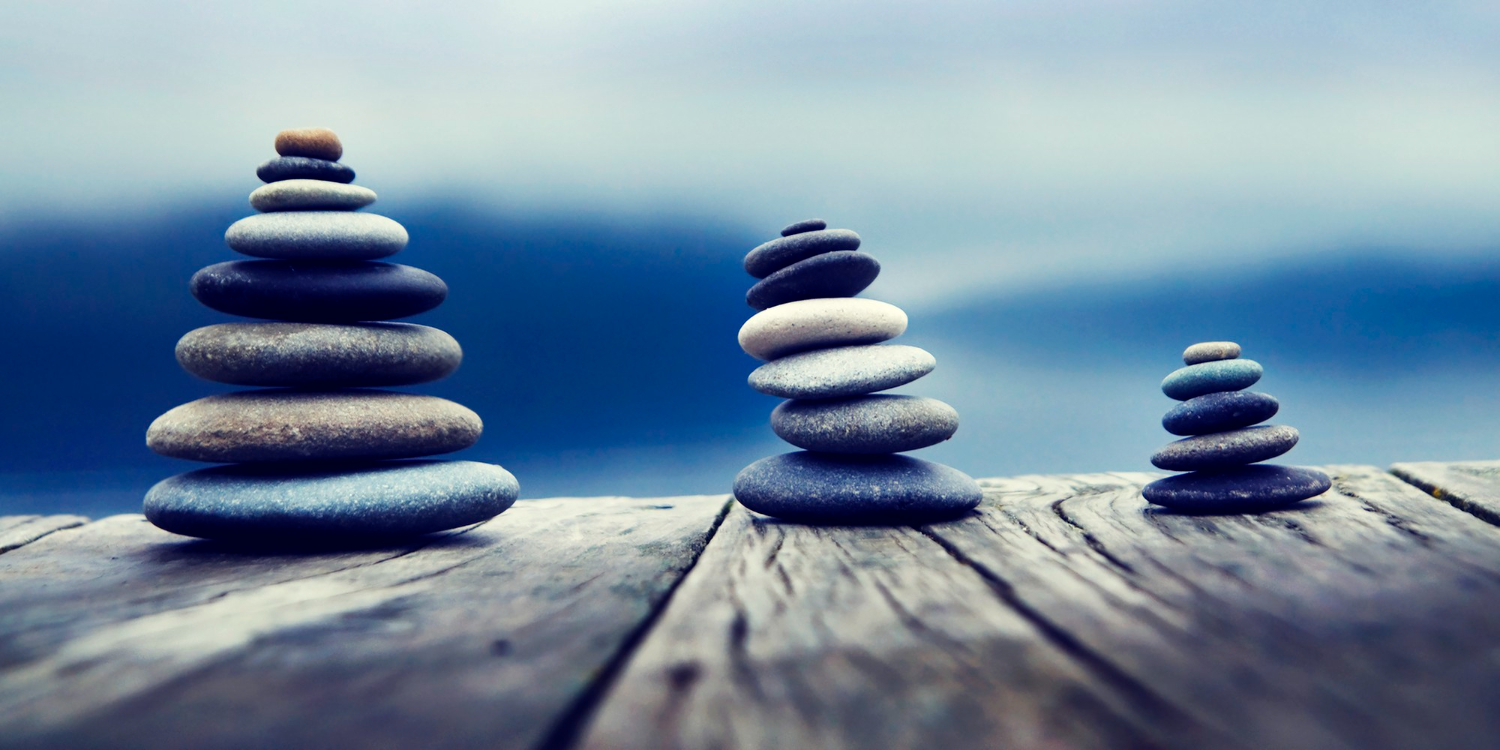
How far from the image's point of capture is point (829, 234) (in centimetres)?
221

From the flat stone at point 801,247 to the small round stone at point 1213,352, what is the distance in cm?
102

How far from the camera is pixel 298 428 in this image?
68.2 inches

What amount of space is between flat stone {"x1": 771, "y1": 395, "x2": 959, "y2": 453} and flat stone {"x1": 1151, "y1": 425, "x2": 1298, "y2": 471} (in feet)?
1.96

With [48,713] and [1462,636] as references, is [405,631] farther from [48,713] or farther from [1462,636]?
[1462,636]

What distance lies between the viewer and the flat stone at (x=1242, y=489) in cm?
194

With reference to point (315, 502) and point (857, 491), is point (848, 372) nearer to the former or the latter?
point (857, 491)

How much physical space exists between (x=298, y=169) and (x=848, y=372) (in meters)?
1.57

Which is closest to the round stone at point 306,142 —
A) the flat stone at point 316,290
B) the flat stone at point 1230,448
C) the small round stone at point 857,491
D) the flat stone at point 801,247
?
the flat stone at point 316,290

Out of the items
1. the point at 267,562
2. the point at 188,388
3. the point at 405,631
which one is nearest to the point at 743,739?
the point at 405,631

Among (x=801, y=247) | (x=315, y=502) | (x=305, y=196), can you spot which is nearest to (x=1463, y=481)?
(x=801, y=247)

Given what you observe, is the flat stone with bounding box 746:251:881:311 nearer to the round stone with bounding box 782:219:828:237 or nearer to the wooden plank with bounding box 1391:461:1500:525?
the round stone with bounding box 782:219:828:237

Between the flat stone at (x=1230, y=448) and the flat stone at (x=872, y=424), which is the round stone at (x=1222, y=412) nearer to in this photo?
the flat stone at (x=1230, y=448)

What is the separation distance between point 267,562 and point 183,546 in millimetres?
435

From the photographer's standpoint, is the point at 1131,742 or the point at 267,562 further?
the point at 267,562
